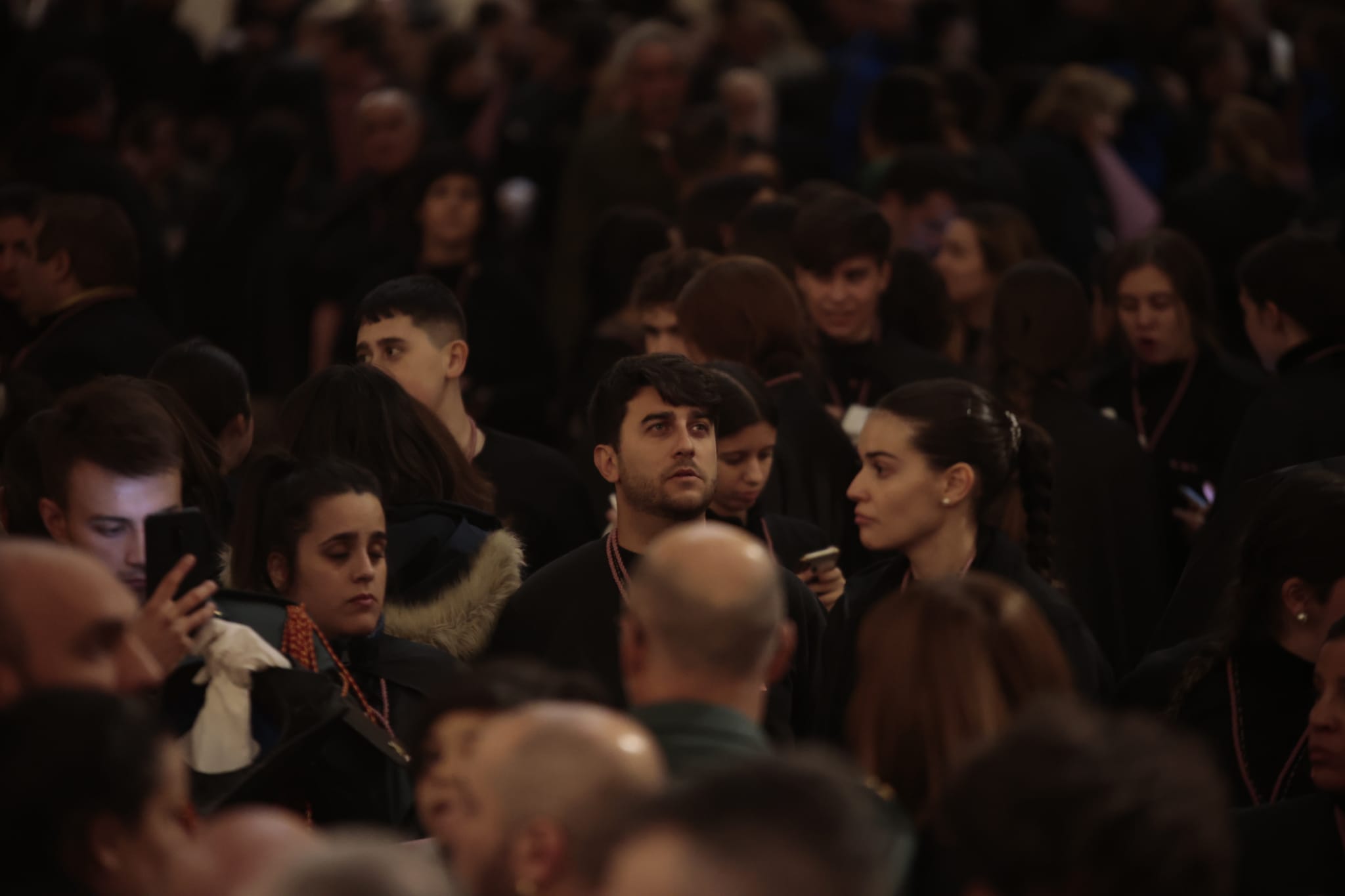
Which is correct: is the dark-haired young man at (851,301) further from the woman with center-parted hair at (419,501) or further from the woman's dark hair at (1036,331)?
the woman with center-parted hair at (419,501)

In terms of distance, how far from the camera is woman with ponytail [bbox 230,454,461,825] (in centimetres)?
454

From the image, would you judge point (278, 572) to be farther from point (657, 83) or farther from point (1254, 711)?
point (657, 83)

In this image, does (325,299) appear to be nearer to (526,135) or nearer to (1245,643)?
(526,135)

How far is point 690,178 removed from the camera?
28.8ft

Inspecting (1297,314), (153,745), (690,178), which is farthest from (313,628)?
(690,178)

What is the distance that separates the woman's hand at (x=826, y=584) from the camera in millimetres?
5340

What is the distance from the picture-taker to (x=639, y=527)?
16.0 feet

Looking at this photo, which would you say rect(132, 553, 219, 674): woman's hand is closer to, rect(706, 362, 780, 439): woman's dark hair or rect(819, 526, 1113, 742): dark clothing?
rect(819, 526, 1113, 742): dark clothing

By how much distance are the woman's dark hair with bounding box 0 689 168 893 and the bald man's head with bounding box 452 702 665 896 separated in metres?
0.47

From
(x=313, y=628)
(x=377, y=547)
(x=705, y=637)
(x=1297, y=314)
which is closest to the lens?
(x=705, y=637)

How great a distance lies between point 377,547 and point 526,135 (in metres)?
6.03

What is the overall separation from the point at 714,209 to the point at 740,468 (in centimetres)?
252

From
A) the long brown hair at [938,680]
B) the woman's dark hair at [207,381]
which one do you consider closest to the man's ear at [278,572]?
the woman's dark hair at [207,381]

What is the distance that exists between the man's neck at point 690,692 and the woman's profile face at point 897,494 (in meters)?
1.52
